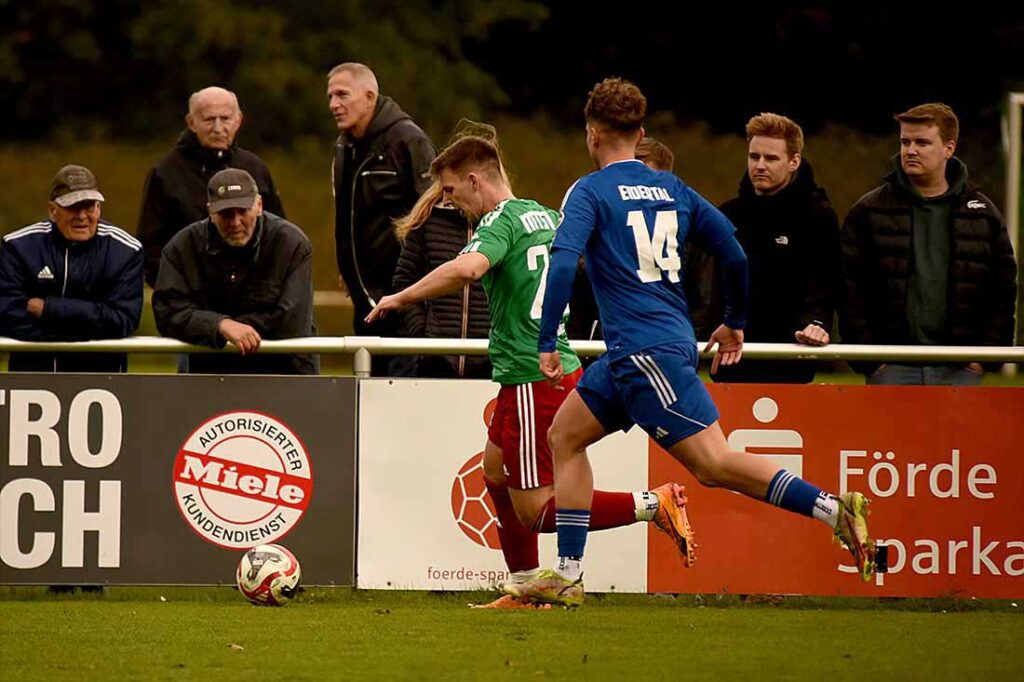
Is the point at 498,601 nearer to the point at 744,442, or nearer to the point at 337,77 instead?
the point at 744,442

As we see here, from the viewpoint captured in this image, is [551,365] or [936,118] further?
[936,118]

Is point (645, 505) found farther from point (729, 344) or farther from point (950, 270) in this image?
point (950, 270)

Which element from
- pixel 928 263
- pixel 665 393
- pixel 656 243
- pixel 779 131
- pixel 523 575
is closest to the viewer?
pixel 665 393

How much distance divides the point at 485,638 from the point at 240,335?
212cm

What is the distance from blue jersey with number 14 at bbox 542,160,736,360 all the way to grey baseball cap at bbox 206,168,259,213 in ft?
6.58

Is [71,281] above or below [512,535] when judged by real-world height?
above

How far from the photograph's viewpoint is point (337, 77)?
1009cm

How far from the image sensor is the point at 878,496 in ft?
28.7

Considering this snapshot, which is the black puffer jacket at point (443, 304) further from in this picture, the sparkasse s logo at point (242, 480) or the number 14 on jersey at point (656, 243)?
the number 14 on jersey at point (656, 243)

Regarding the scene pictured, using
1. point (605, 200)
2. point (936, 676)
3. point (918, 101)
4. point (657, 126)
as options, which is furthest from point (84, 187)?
point (918, 101)

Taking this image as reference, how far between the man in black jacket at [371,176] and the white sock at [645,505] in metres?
2.47

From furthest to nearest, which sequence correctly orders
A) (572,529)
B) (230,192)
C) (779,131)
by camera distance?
(779,131) < (230,192) < (572,529)

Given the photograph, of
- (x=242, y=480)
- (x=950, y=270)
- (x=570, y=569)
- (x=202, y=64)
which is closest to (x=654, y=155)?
(x=950, y=270)

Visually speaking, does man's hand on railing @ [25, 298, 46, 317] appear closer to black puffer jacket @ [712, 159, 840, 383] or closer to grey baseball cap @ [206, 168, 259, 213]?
grey baseball cap @ [206, 168, 259, 213]
